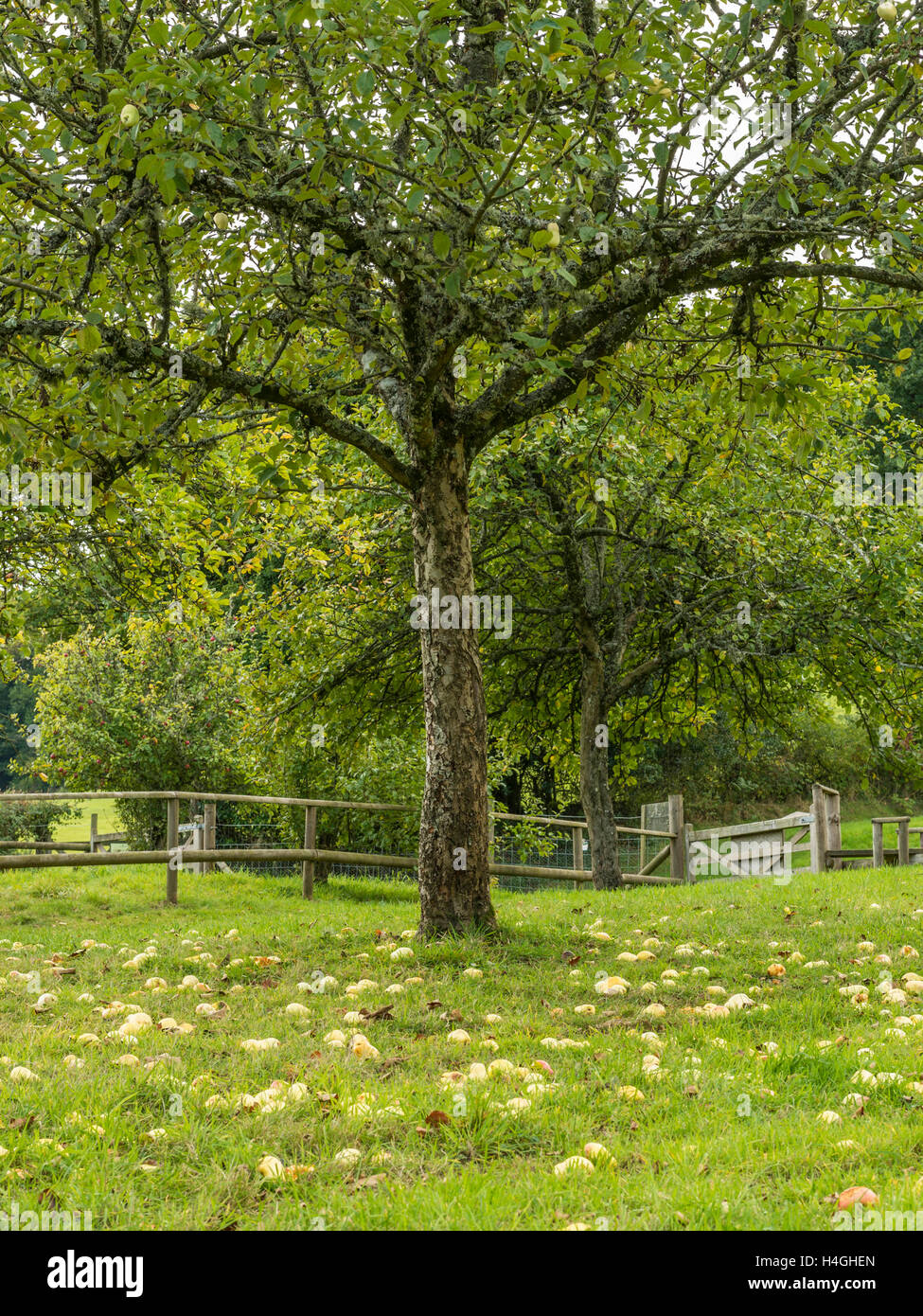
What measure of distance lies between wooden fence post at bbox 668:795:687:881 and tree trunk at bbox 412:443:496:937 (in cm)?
941

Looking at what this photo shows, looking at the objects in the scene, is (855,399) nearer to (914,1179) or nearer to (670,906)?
(670,906)

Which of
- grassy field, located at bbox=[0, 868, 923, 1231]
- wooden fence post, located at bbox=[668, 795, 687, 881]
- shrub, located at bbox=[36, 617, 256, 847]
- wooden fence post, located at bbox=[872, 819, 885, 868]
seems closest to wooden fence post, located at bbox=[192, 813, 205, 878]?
shrub, located at bbox=[36, 617, 256, 847]

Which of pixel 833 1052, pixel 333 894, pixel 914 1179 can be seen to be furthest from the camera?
pixel 333 894

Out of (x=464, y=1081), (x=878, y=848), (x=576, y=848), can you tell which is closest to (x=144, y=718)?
(x=576, y=848)

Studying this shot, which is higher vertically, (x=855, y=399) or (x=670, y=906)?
(x=855, y=399)

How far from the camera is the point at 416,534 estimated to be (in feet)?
23.2

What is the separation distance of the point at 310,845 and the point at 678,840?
6.78 m

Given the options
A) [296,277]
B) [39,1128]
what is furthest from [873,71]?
[39,1128]

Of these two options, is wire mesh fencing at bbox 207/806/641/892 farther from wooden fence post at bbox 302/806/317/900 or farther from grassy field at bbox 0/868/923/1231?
grassy field at bbox 0/868/923/1231

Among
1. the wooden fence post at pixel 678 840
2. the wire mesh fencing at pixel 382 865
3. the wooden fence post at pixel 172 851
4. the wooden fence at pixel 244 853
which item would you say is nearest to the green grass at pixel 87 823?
the wire mesh fencing at pixel 382 865

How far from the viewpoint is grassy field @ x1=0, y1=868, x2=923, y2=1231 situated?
106 inches

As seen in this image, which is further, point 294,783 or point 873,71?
point 294,783

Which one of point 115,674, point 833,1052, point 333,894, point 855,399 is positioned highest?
point 855,399

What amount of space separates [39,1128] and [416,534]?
15.4ft
